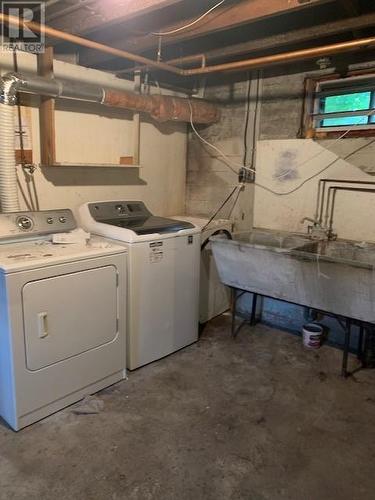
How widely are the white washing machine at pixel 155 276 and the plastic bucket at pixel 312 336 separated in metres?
0.91

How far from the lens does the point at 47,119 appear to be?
274 centimetres

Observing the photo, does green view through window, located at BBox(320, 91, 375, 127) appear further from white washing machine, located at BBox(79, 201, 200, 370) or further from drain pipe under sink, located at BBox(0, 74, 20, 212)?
drain pipe under sink, located at BBox(0, 74, 20, 212)

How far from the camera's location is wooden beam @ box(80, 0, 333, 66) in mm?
2029

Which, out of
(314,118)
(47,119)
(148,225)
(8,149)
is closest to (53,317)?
(148,225)

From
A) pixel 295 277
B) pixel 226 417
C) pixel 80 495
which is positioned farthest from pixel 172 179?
pixel 80 495

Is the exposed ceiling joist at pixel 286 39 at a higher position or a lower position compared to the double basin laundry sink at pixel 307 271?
higher

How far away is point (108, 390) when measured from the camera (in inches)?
96.8

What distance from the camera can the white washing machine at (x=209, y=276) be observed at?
335 cm

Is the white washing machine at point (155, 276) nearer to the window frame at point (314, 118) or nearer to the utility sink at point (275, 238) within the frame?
the utility sink at point (275, 238)

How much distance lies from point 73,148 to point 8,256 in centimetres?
130

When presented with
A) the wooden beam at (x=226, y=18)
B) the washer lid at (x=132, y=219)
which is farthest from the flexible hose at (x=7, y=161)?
the wooden beam at (x=226, y=18)

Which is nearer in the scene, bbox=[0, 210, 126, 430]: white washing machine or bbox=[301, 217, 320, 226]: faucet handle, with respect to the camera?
bbox=[0, 210, 126, 430]: white washing machine

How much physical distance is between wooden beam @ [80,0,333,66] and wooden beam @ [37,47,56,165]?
526mm

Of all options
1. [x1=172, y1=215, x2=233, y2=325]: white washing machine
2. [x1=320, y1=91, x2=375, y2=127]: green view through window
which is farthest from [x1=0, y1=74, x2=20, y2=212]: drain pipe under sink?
[x1=320, y1=91, x2=375, y2=127]: green view through window
